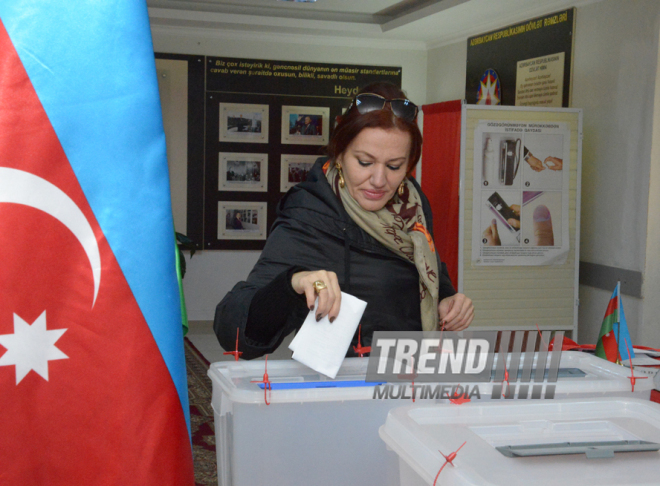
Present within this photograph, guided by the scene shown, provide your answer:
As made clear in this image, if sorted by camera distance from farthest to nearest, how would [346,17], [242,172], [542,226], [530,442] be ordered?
[242,172] < [346,17] < [542,226] < [530,442]

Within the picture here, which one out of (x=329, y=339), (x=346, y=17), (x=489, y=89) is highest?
(x=346, y=17)

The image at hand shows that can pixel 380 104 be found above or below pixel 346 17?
below

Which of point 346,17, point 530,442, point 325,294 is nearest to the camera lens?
point 530,442

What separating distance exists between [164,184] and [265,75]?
5302mm

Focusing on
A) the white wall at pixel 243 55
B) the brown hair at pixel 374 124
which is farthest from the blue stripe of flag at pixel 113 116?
the white wall at pixel 243 55

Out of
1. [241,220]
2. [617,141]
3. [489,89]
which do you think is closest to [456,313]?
[617,141]

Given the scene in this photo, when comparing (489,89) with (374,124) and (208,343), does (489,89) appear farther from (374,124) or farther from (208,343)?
(374,124)

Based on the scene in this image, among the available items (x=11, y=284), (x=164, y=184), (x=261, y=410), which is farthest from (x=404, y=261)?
(x=11, y=284)

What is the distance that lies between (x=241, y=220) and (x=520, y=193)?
284 cm

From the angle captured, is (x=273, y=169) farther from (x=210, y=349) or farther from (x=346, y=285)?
(x=346, y=285)

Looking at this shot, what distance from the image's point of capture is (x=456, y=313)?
151 centimetres

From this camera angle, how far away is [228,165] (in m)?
5.81

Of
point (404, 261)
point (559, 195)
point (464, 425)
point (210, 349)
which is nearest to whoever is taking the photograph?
point (464, 425)

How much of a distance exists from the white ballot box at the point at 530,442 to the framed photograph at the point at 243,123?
5128mm
